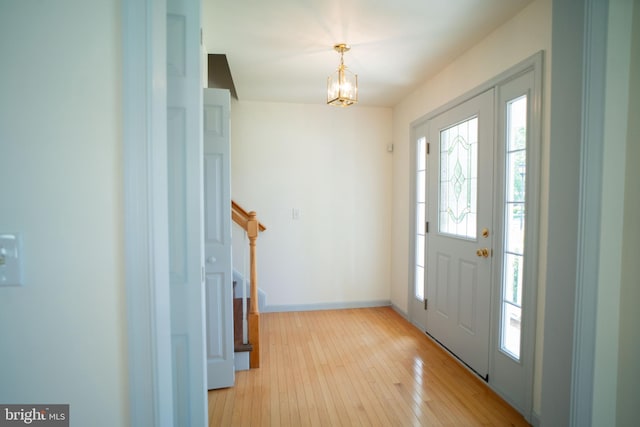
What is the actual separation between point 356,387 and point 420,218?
1.80 metres

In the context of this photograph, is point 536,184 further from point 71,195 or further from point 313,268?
point 313,268

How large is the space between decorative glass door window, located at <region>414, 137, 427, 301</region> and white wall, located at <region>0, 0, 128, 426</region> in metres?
2.86

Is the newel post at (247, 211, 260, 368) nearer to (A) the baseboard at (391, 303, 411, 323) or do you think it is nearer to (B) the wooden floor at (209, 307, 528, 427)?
(B) the wooden floor at (209, 307, 528, 427)

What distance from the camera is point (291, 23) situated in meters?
1.97

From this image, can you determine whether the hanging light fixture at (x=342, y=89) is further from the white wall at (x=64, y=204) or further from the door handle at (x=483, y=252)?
the white wall at (x=64, y=204)

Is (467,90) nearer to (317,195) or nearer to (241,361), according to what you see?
(317,195)

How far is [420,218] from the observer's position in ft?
10.5

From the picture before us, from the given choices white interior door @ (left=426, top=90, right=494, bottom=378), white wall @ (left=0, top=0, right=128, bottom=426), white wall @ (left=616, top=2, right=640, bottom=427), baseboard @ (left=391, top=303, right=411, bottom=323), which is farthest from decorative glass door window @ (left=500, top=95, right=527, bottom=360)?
white wall @ (left=0, top=0, right=128, bottom=426)

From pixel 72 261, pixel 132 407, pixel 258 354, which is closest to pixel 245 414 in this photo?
pixel 258 354

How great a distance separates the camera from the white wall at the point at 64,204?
2.29 ft

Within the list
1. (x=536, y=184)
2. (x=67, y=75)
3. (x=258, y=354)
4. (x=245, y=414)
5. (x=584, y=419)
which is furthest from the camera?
(x=258, y=354)

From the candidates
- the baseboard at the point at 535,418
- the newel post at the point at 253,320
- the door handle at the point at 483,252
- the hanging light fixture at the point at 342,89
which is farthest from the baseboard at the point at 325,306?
the hanging light fixture at the point at 342,89

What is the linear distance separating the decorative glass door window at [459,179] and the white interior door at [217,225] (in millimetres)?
1883

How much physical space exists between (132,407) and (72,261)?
390 millimetres
